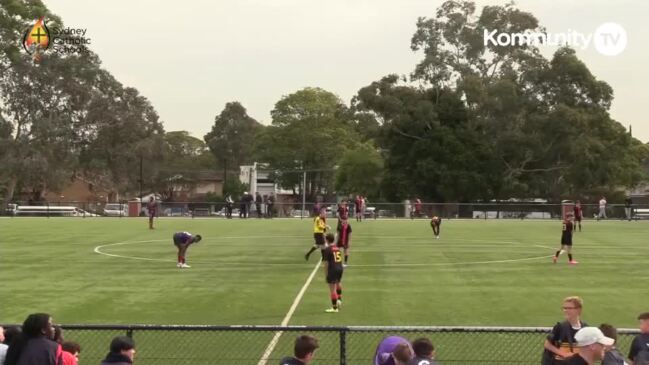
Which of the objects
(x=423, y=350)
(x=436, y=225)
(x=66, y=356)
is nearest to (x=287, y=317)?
(x=66, y=356)

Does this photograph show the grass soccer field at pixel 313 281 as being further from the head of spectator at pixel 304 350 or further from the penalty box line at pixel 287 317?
the head of spectator at pixel 304 350

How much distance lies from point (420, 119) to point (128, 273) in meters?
53.8

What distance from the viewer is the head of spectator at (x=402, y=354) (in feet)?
20.3

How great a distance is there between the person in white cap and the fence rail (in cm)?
5325

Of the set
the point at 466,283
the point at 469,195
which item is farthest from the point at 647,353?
the point at 469,195

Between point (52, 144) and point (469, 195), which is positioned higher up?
point (52, 144)

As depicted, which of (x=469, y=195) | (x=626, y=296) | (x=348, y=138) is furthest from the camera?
(x=348, y=138)

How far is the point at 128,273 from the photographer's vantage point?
21.5 metres

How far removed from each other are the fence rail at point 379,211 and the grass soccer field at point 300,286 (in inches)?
1094

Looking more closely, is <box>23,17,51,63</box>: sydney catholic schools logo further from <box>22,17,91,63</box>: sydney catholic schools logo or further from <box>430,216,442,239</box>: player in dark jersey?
<box>430,216,442,239</box>: player in dark jersey

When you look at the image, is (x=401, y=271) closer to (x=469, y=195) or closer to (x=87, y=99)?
(x=469, y=195)

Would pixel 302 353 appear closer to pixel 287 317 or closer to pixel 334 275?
pixel 287 317

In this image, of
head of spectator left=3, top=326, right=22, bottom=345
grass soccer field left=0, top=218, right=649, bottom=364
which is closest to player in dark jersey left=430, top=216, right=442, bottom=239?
grass soccer field left=0, top=218, right=649, bottom=364

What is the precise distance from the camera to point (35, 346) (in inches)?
269
